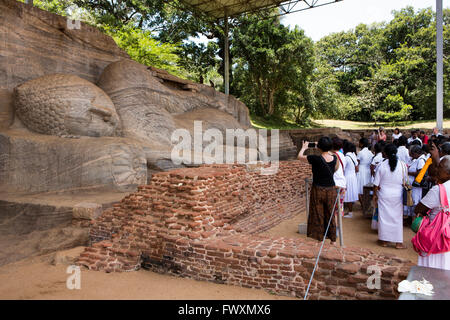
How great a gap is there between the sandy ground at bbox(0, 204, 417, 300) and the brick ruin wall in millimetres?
120

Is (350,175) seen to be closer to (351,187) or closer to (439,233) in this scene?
(351,187)

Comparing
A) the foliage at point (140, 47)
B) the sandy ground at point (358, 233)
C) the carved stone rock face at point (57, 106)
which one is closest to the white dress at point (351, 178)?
the sandy ground at point (358, 233)

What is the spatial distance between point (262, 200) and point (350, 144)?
215 centimetres

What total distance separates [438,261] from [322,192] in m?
1.51

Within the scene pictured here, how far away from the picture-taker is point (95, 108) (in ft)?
21.7

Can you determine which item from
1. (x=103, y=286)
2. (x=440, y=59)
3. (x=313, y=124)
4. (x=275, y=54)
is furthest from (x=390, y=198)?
(x=313, y=124)

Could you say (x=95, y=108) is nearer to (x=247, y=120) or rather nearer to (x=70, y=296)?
(x=70, y=296)

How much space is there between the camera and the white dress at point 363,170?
6.53 metres

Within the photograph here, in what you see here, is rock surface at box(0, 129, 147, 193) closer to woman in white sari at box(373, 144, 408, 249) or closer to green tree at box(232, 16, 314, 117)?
woman in white sari at box(373, 144, 408, 249)

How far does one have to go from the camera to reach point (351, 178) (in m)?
6.40

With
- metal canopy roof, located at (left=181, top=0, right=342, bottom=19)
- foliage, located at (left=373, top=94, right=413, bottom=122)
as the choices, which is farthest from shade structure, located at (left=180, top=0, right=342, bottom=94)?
foliage, located at (left=373, top=94, right=413, bottom=122)

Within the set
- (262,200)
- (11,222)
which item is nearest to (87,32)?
(11,222)

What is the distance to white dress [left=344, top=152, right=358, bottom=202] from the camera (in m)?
6.29

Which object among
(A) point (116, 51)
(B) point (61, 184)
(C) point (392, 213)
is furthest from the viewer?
(A) point (116, 51)
